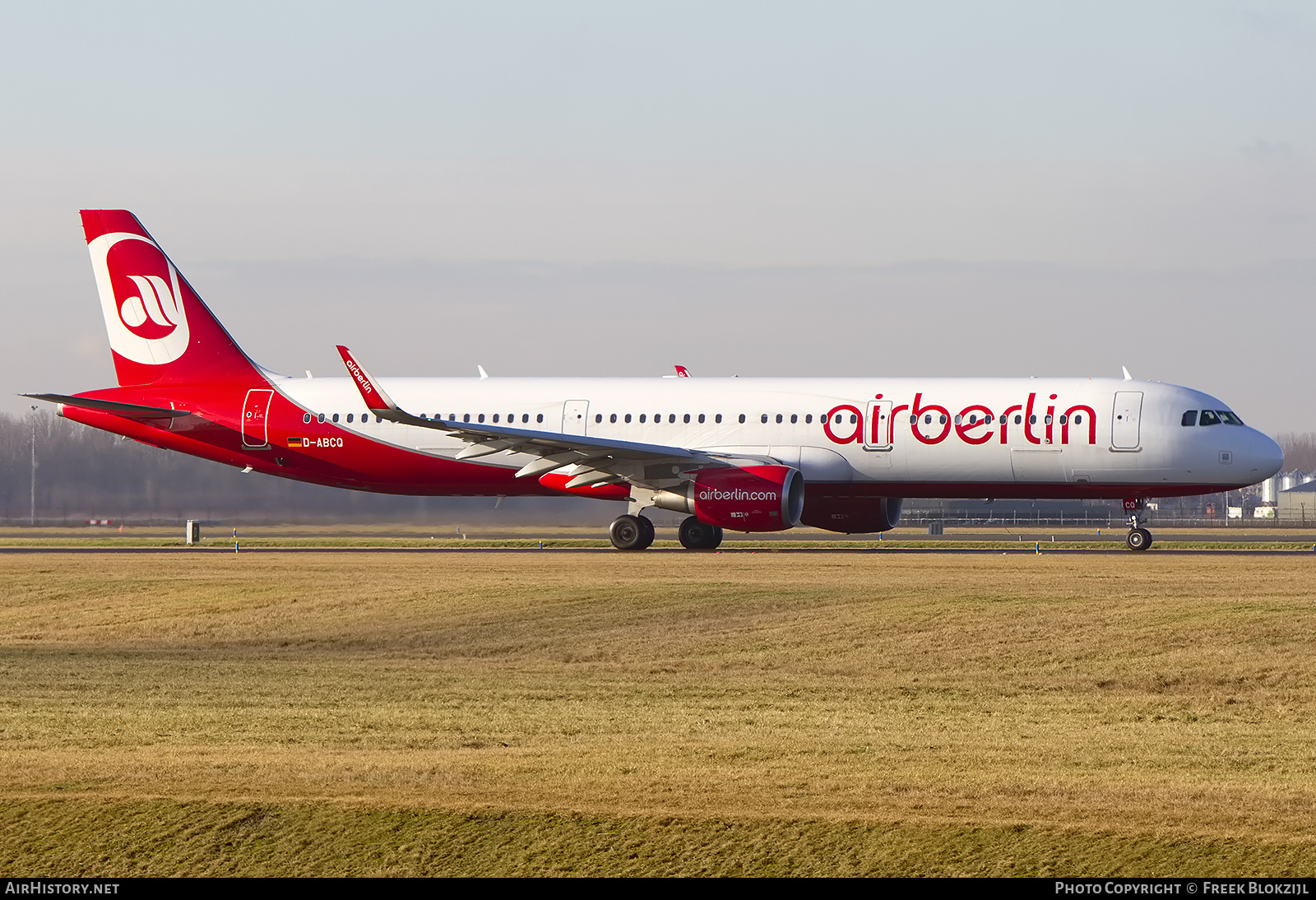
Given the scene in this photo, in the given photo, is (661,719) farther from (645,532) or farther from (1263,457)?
(1263,457)

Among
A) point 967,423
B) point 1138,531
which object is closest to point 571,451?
point 967,423

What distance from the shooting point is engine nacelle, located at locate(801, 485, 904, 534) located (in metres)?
43.1

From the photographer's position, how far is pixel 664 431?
4241 cm

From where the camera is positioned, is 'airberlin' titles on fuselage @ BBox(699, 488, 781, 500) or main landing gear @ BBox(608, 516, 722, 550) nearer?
'airberlin' titles on fuselage @ BBox(699, 488, 781, 500)

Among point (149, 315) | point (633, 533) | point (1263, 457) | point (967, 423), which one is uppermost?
point (149, 315)

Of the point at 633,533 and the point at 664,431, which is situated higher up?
the point at 664,431

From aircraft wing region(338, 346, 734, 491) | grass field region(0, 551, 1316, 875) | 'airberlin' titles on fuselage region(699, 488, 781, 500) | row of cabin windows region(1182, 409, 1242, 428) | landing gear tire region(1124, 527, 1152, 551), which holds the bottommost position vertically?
grass field region(0, 551, 1316, 875)

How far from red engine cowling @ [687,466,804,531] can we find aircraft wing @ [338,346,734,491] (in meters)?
1.15

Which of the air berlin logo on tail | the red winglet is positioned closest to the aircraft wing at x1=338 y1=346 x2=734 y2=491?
the red winglet

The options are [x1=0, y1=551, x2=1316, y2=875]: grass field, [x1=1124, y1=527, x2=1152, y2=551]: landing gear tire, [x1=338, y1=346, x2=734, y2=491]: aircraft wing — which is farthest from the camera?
[x1=1124, y1=527, x2=1152, y2=551]: landing gear tire

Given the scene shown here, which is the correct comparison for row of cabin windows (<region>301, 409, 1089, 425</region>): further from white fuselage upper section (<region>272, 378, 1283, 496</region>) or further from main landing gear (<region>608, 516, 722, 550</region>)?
main landing gear (<region>608, 516, 722, 550</region>)

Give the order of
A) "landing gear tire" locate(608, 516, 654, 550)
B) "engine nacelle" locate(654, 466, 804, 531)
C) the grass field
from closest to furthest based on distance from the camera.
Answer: the grass field, "engine nacelle" locate(654, 466, 804, 531), "landing gear tire" locate(608, 516, 654, 550)

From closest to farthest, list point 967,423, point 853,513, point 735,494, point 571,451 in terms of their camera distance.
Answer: point 735,494 → point 967,423 → point 571,451 → point 853,513

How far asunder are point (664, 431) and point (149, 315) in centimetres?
1531
